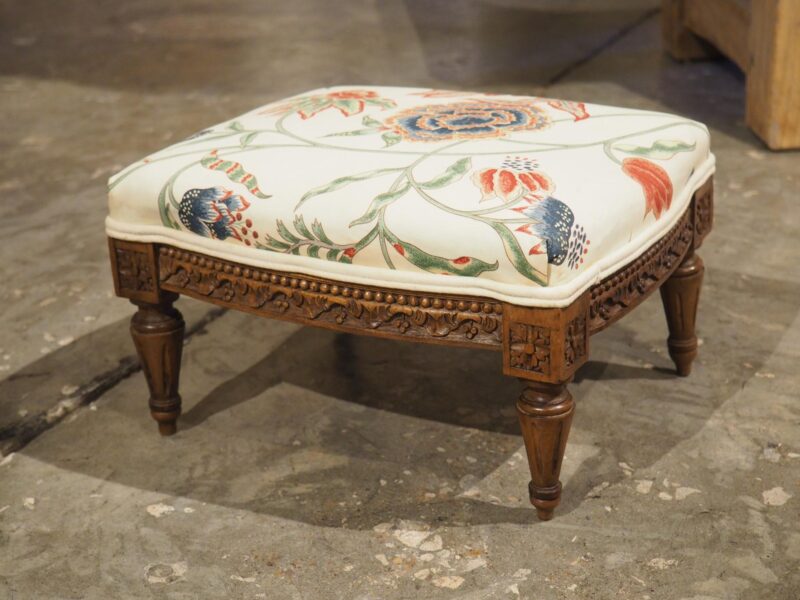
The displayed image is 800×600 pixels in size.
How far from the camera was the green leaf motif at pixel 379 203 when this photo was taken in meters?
1.12

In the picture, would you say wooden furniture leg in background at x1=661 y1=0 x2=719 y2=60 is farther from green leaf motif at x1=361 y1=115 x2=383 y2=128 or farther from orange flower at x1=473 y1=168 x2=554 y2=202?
orange flower at x1=473 y1=168 x2=554 y2=202

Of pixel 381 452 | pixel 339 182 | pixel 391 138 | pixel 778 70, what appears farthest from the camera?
pixel 778 70

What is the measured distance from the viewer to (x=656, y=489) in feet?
4.23

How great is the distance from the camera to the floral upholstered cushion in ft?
3.57

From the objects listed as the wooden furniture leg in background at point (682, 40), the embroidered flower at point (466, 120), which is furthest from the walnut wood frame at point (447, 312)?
the wooden furniture leg in background at point (682, 40)

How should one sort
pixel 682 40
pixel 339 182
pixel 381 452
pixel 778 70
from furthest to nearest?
pixel 682 40, pixel 778 70, pixel 381 452, pixel 339 182

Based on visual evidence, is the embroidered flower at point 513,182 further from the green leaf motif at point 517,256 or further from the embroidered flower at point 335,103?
the embroidered flower at point 335,103

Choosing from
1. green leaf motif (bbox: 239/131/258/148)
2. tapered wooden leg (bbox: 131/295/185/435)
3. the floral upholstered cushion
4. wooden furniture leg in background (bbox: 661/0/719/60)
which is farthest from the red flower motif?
wooden furniture leg in background (bbox: 661/0/719/60)

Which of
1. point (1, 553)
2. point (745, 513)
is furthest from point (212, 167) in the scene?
point (745, 513)

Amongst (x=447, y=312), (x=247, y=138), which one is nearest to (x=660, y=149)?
(x=447, y=312)

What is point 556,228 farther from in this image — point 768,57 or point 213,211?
point 768,57

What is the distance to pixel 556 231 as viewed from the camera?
1.07 m

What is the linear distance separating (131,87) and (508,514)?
2.24 meters

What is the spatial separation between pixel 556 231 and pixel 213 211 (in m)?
0.37
